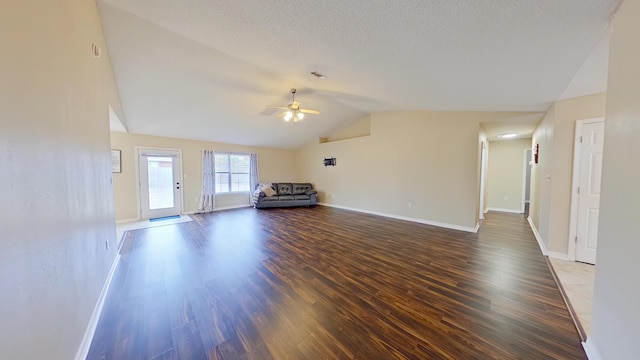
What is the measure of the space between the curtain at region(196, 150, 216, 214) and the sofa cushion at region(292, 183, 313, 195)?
2713mm

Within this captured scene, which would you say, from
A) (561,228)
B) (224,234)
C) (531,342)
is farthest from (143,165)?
(561,228)

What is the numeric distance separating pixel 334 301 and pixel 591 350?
1833 mm

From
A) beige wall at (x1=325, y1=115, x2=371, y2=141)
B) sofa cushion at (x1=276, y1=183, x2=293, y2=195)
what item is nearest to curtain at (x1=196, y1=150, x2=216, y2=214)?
sofa cushion at (x1=276, y1=183, x2=293, y2=195)

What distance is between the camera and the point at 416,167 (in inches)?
210

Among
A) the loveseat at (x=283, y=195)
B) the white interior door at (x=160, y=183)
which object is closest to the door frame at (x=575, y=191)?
the loveseat at (x=283, y=195)

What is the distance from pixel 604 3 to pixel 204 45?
3.87 m

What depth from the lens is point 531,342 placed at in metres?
1.61

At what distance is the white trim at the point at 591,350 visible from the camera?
140 centimetres

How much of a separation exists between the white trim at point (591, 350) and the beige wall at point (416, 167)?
129 inches

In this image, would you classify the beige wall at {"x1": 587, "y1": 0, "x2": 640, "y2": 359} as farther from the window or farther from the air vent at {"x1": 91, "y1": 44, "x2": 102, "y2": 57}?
the window

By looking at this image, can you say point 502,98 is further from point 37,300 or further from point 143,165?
point 143,165

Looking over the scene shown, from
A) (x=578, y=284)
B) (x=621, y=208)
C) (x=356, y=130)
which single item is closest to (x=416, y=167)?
(x=356, y=130)

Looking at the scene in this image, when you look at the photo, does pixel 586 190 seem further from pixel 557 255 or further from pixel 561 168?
pixel 557 255

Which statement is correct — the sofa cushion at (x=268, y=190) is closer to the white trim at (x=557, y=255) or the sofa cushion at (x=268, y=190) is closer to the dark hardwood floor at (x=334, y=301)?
the dark hardwood floor at (x=334, y=301)
